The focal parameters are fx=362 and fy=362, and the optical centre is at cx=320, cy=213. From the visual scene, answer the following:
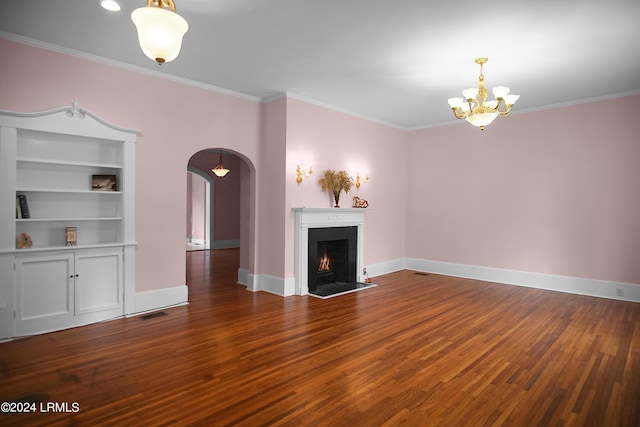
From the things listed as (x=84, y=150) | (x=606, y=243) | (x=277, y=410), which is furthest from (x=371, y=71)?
(x=606, y=243)

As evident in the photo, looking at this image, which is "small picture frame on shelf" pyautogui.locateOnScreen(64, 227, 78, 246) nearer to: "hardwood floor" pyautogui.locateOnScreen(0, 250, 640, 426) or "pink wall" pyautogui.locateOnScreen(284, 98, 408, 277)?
"hardwood floor" pyautogui.locateOnScreen(0, 250, 640, 426)

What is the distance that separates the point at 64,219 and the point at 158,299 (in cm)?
147

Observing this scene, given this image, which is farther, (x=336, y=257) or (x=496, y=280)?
(x=496, y=280)

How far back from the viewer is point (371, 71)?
464 cm

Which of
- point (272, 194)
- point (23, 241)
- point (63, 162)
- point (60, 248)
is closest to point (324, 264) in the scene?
point (272, 194)

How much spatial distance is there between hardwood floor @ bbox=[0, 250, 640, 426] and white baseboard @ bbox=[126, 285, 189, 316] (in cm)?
20

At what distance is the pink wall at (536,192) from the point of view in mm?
5457

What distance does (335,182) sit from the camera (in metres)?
6.15

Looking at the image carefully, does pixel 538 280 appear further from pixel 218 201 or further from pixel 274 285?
pixel 218 201

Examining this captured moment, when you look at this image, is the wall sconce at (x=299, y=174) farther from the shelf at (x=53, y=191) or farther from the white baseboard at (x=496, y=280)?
the shelf at (x=53, y=191)

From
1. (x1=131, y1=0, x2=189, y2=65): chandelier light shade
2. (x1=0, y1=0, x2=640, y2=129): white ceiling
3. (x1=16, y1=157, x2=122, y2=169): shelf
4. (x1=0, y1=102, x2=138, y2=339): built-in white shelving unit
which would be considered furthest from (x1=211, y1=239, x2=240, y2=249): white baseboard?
(x1=131, y1=0, x2=189, y2=65): chandelier light shade

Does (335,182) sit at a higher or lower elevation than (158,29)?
lower

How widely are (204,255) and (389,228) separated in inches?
212

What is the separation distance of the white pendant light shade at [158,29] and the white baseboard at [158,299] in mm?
3324
